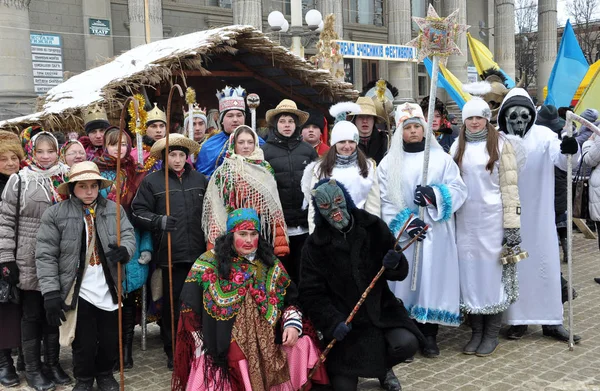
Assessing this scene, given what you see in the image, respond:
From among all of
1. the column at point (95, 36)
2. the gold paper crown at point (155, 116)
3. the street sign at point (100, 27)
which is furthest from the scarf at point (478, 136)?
the street sign at point (100, 27)

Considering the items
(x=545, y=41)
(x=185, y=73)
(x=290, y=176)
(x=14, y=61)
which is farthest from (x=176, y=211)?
(x=545, y=41)

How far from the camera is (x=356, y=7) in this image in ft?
100

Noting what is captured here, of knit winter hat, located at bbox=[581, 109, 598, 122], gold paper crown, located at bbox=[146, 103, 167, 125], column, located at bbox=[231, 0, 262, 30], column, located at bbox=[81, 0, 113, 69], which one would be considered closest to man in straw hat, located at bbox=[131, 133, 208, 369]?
gold paper crown, located at bbox=[146, 103, 167, 125]

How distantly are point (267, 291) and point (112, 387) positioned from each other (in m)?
1.53

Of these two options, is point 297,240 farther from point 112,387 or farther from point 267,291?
point 112,387

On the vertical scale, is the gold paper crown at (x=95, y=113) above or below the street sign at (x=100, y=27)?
below

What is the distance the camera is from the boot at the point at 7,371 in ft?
16.1

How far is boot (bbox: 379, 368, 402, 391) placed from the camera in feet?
14.8

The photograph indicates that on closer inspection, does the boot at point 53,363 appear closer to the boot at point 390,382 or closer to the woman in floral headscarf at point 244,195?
the woman in floral headscarf at point 244,195

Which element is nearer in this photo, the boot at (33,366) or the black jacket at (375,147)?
the boot at (33,366)

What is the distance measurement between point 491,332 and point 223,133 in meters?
3.03

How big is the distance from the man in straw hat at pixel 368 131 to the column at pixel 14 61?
12.3m

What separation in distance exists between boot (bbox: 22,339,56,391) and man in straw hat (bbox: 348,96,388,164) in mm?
3493

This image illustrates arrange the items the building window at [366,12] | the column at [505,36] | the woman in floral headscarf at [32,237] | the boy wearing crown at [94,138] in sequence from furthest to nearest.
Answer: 1. the column at [505,36]
2. the building window at [366,12]
3. the boy wearing crown at [94,138]
4. the woman in floral headscarf at [32,237]
